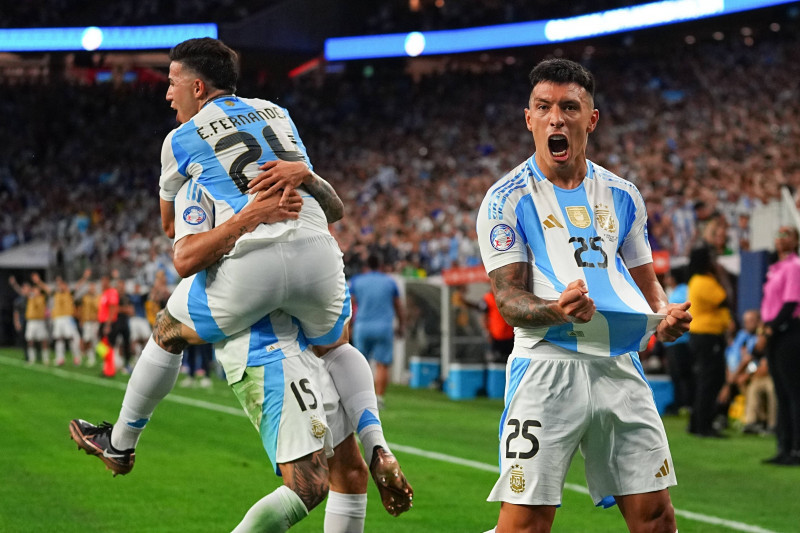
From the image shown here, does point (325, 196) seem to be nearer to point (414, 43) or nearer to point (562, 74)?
point (562, 74)

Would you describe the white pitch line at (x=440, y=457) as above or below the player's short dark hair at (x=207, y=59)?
below

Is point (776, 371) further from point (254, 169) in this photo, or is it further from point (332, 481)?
point (254, 169)

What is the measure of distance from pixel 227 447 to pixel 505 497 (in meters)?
7.34

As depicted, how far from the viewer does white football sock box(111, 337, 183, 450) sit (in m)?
4.43

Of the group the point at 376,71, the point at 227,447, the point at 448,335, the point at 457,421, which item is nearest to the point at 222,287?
the point at 227,447

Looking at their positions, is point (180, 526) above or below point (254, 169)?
below

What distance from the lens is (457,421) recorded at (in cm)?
1383

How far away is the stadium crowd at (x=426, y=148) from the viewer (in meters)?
23.4

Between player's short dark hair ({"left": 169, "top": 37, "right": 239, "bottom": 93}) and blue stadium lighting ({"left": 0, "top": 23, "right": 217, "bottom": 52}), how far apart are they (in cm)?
3390

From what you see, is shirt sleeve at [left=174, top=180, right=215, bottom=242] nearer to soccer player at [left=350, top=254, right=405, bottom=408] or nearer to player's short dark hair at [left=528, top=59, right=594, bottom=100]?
player's short dark hair at [left=528, top=59, right=594, bottom=100]

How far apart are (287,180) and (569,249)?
113 cm

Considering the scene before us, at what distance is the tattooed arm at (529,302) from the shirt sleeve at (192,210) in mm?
1139

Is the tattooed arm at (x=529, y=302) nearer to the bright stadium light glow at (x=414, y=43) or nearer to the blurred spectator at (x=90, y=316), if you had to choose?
the blurred spectator at (x=90, y=316)

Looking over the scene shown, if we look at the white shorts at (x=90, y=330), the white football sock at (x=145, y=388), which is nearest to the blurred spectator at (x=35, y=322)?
the white shorts at (x=90, y=330)
